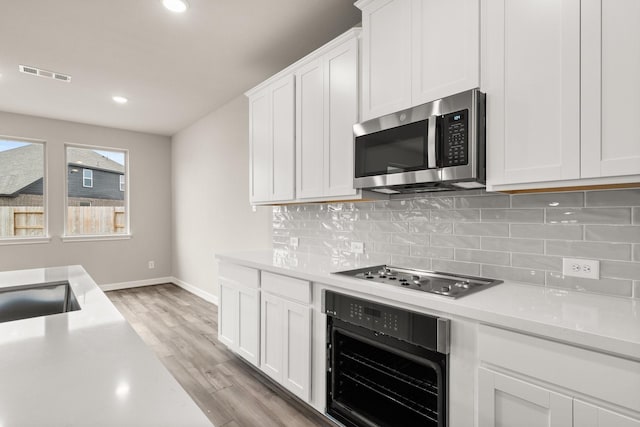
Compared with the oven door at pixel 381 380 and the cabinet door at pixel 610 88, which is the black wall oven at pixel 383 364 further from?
the cabinet door at pixel 610 88

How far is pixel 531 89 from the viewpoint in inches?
55.7

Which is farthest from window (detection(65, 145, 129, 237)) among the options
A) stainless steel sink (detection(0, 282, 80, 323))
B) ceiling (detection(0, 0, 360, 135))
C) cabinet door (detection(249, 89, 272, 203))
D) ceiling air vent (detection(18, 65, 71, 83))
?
stainless steel sink (detection(0, 282, 80, 323))

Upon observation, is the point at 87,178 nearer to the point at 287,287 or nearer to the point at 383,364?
the point at 287,287

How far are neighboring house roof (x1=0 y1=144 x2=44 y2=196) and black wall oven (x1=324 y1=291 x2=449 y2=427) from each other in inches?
209

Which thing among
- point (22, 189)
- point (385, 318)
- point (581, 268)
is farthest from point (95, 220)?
point (581, 268)

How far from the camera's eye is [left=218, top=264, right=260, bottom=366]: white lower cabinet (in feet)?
8.25

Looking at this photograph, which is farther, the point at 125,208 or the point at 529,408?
the point at 125,208

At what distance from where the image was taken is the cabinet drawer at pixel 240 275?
2.52 meters

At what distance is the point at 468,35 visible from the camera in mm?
1595

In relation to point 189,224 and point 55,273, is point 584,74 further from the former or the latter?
point 189,224

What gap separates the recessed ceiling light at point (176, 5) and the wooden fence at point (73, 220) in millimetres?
4247

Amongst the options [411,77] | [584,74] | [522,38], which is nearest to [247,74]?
[411,77]

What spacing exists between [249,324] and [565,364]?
6.64 ft

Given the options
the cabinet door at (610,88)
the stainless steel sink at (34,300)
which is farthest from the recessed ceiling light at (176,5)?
the cabinet door at (610,88)
